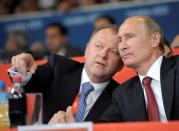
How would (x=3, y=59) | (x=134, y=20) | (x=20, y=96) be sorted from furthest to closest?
(x=3, y=59) → (x=134, y=20) → (x=20, y=96)

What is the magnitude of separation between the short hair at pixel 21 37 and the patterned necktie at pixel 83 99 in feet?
10.2

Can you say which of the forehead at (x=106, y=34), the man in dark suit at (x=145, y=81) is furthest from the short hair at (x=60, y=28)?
the man in dark suit at (x=145, y=81)

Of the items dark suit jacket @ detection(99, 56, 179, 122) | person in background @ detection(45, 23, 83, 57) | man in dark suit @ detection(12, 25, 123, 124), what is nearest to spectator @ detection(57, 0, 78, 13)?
person in background @ detection(45, 23, 83, 57)

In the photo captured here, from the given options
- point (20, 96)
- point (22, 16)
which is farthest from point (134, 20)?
point (22, 16)

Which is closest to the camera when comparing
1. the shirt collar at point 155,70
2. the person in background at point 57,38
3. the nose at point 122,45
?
the shirt collar at point 155,70

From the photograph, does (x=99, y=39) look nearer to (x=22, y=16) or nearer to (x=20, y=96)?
(x=20, y=96)

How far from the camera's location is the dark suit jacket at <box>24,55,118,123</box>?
3.47 meters

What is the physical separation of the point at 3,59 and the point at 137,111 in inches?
73.0

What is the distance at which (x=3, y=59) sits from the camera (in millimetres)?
4590

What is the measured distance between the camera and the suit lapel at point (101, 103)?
10.9 feet

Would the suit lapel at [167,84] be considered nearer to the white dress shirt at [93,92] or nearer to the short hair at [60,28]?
the white dress shirt at [93,92]

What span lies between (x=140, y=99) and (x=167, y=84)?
15cm

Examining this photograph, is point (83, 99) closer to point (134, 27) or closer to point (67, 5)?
point (134, 27)

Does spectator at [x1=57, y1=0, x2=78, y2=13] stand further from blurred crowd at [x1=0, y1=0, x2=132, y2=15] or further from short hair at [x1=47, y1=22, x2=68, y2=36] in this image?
short hair at [x1=47, y1=22, x2=68, y2=36]
